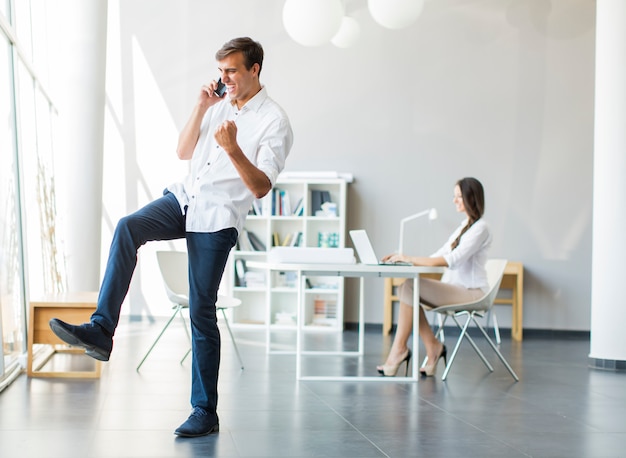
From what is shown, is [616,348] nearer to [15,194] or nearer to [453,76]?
[453,76]

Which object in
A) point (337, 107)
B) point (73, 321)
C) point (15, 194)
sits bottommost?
point (73, 321)

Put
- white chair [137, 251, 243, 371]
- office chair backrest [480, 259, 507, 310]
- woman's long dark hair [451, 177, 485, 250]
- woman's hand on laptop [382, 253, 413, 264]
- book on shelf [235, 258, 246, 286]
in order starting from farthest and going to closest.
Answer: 1. book on shelf [235, 258, 246, 286]
2. white chair [137, 251, 243, 371]
3. woman's long dark hair [451, 177, 485, 250]
4. office chair backrest [480, 259, 507, 310]
5. woman's hand on laptop [382, 253, 413, 264]

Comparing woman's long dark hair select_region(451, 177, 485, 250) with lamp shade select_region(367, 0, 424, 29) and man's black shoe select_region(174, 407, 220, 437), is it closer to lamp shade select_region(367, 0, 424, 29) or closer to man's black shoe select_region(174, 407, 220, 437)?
lamp shade select_region(367, 0, 424, 29)

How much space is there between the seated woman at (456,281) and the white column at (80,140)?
3792mm

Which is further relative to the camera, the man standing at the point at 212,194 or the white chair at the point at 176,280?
the white chair at the point at 176,280

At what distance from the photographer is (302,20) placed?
619cm

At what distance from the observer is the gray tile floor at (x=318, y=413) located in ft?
10.2

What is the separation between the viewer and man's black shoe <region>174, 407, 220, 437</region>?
3234 mm

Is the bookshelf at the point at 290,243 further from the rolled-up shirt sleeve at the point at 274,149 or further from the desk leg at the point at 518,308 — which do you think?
the rolled-up shirt sleeve at the point at 274,149

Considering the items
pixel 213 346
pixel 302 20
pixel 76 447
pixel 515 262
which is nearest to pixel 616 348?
pixel 515 262

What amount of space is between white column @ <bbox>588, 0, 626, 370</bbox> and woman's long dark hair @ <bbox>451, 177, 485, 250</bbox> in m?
1.21

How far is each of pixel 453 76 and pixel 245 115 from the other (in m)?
6.04

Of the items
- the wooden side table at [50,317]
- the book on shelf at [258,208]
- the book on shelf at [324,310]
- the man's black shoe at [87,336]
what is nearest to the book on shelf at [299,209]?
the book on shelf at [258,208]

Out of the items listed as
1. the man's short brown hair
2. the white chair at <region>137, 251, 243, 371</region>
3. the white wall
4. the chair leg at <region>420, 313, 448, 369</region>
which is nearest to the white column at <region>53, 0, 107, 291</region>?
the white wall
